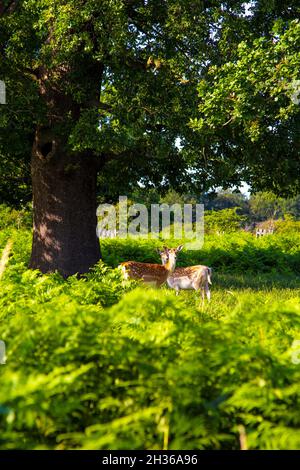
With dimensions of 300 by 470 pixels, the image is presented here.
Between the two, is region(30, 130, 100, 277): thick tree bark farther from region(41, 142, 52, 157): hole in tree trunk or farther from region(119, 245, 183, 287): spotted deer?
region(119, 245, 183, 287): spotted deer

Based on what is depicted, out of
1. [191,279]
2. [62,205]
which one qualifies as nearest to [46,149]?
[62,205]

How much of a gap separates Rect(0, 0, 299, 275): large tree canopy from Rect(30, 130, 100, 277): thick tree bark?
26 millimetres

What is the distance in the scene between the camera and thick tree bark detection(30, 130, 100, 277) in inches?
543

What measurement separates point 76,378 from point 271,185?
42.7ft

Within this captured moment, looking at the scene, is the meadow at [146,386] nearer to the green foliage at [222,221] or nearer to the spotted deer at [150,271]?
the spotted deer at [150,271]

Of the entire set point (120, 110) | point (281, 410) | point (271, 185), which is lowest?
point (281, 410)

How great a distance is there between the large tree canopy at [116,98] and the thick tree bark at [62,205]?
0.03m

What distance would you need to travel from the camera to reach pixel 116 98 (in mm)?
13203

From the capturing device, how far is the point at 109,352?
123 inches

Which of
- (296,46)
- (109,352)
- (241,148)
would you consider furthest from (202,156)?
(109,352)

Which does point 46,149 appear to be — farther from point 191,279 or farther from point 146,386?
point 146,386

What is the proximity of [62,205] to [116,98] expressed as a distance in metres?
2.96

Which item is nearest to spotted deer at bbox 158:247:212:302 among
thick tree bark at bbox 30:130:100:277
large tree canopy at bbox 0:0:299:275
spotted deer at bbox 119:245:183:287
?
spotted deer at bbox 119:245:183:287
